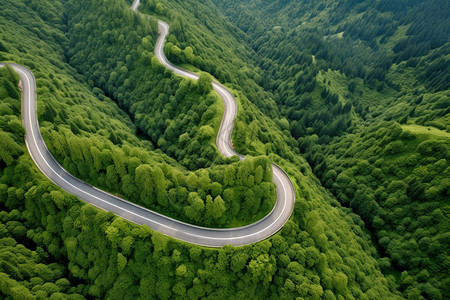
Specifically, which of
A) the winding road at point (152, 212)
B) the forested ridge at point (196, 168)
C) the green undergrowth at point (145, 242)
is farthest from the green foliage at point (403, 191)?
the winding road at point (152, 212)

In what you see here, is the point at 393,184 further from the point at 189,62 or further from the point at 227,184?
the point at 189,62

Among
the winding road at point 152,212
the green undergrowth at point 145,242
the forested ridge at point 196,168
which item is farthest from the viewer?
the winding road at point 152,212

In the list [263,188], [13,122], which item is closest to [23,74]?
[13,122]

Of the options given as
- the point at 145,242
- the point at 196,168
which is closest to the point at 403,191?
the point at 196,168

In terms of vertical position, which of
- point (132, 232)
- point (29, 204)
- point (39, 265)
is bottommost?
point (39, 265)

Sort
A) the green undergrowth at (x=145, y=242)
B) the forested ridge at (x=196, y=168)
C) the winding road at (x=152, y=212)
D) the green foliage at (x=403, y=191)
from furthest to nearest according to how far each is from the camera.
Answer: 1. the green foliage at (x=403, y=191)
2. the winding road at (x=152, y=212)
3. the forested ridge at (x=196, y=168)
4. the green undergrowth at (x=145, y=242)

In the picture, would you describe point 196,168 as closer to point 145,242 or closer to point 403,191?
point 145,242

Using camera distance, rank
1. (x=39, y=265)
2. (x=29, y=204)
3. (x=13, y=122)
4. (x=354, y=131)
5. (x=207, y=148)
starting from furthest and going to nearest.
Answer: (x=354, y=131)
(x=207, y=148)
(x=13, y=122)
(x=29, y=204)
(x=39, y=265)

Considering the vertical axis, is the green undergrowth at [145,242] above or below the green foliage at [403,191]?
below

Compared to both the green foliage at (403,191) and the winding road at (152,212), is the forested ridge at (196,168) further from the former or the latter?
the winding road at (152,212)
